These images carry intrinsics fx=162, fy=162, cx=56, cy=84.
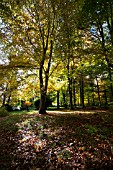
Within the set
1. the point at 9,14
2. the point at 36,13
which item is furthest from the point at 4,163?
the point at 36,13

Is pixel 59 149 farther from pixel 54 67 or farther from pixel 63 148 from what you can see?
pixel 54 67

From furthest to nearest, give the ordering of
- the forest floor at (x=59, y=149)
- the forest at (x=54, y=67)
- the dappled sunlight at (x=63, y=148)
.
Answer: the forest at (x=54, y=67) < the dappled sunlight at (x=63, y=148) < the forest floor at (x=59, y=149)

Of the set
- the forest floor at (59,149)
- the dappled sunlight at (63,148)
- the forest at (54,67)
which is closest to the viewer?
the forest floor at (59,149)

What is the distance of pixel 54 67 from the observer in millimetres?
18406

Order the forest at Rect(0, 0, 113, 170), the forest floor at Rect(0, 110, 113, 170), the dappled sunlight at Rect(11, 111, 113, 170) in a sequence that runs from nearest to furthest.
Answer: the forest floor at Rect(0, 110, 113, 170), the dappled sunlight at Rect(11, 111, 113, 170), the forest at Rect(0, 0, 113, 170)

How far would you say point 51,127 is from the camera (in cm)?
936

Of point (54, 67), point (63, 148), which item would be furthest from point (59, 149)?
point (54, 67)

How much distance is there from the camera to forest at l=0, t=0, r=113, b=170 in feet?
20.1

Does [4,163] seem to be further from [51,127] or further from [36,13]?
A: [36,13]

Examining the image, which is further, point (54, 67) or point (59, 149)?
point (54, 67)

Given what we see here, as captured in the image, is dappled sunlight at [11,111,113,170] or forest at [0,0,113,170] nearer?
dappled sunlight at [11,111,113,170]

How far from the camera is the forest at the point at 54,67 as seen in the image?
614 centimetres

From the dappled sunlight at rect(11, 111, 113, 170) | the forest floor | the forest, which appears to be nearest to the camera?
the forest floor

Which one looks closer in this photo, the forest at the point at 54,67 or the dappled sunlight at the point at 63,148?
the dappled sunlight at the point at 63,148
